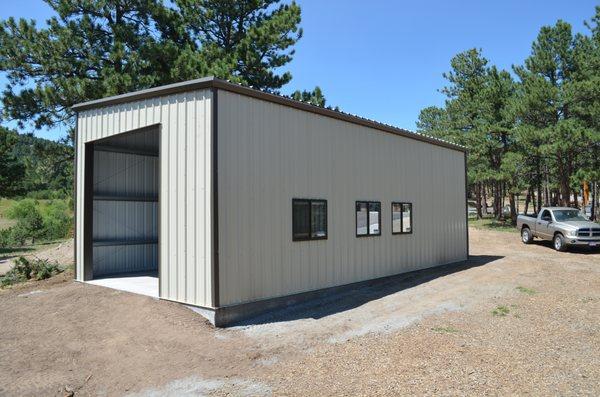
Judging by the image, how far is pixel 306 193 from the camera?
34.8 ft

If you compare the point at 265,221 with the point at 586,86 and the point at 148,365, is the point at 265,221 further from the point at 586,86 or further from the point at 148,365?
the point at 586,86

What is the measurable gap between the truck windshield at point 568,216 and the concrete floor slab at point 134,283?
58.3ft

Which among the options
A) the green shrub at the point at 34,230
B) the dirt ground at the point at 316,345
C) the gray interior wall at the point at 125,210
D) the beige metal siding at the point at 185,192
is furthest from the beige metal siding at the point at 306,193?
the green shrub at the point at 34,230

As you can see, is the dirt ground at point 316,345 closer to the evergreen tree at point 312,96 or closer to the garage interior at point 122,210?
the garage interior at point 122,210

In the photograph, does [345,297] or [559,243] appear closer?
[345,297]

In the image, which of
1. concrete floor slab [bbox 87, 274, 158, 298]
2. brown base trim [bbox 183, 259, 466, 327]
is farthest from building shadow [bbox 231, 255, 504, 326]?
concrete floor slab [bbox 87, 274, 158, 298]

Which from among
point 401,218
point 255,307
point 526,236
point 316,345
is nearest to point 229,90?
point 255,307

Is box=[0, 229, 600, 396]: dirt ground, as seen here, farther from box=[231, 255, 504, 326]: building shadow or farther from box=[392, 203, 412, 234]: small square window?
box=[392, 203, 412, 234]: small square window

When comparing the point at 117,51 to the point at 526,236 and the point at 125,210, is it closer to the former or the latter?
the point at 125,210

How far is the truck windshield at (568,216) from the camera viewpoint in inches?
837

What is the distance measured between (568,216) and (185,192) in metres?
18.9

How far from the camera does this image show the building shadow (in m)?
9.30

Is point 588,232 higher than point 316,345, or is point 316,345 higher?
point 588,232

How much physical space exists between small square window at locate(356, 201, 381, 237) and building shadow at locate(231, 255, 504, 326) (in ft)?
4.22
